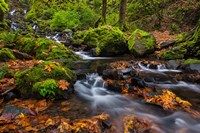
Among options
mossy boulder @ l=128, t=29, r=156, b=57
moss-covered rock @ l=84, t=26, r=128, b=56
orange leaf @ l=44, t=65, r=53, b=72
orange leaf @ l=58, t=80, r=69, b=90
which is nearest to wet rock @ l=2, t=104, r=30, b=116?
orange leaf @ l=58, t=80, r=69, b=90

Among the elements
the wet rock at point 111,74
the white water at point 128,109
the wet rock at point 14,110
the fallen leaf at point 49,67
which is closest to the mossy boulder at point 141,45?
the wet rock at point 111,74

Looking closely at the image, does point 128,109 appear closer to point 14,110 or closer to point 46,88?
point 46,88

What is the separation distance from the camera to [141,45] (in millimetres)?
10461

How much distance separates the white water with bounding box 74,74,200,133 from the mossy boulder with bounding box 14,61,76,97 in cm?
75

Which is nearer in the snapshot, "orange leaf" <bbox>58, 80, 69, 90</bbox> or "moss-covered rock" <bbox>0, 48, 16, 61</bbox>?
"orange leaf" <bbox>58, 80, 69, 90</bbox>

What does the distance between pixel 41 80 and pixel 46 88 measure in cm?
27

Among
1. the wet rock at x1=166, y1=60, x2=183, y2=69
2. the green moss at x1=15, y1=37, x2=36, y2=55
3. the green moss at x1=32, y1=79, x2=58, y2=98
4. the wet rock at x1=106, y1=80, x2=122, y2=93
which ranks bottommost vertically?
the wet rock at x1=106, y1=80, x2=122, y2=93

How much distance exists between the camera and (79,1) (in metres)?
24.8

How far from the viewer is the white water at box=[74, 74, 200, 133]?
4.41m

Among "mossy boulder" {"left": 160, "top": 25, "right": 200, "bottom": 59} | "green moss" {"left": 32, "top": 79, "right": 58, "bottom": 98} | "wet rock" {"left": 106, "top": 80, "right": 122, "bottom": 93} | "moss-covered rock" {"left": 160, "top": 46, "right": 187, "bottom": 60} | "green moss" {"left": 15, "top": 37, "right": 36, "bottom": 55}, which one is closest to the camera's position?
"green moss" {"left": 32, "top": 79, "right": 58, "bottom": 98}

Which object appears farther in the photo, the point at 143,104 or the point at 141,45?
the point at 141,45

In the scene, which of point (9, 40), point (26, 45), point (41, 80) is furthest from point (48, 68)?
point (9, 40)

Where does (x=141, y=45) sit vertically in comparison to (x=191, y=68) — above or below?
above

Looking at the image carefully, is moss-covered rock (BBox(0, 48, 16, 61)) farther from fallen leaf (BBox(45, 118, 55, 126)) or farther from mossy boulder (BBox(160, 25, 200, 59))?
mossy boulder (BBox(160, 25, 200, 59))
